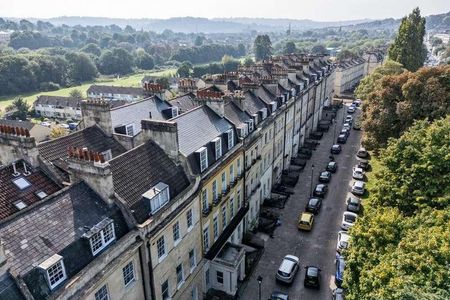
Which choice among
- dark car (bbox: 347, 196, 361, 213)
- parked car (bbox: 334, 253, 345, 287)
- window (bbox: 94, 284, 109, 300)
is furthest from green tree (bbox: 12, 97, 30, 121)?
window (bbox: 94, 284, 109, 300)

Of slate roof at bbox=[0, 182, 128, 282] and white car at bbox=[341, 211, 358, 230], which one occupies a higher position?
slate roof at bbox=[0, 182, 128, 282]

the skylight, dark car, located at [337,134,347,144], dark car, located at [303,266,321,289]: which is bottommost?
dark car, located at [303,266,321,289]

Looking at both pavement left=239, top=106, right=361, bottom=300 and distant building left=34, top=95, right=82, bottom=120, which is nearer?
pavement left=239, top=106, right=361, bottom=300

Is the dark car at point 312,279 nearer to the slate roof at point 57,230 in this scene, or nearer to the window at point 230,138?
the window at point 230,138

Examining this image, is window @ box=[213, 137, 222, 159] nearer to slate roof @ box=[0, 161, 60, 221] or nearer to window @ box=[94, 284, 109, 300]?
slate roof @ box=[0, 161, 60, 221]

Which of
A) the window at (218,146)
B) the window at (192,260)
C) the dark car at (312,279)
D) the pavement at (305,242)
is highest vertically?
the window at (218,146)

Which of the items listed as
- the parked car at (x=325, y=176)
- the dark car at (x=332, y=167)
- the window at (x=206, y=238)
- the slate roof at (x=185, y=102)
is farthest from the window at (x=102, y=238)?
the dark car at (x=332, y=167)

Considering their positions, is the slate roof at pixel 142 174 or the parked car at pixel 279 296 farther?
the parked car at pixel 279 296
